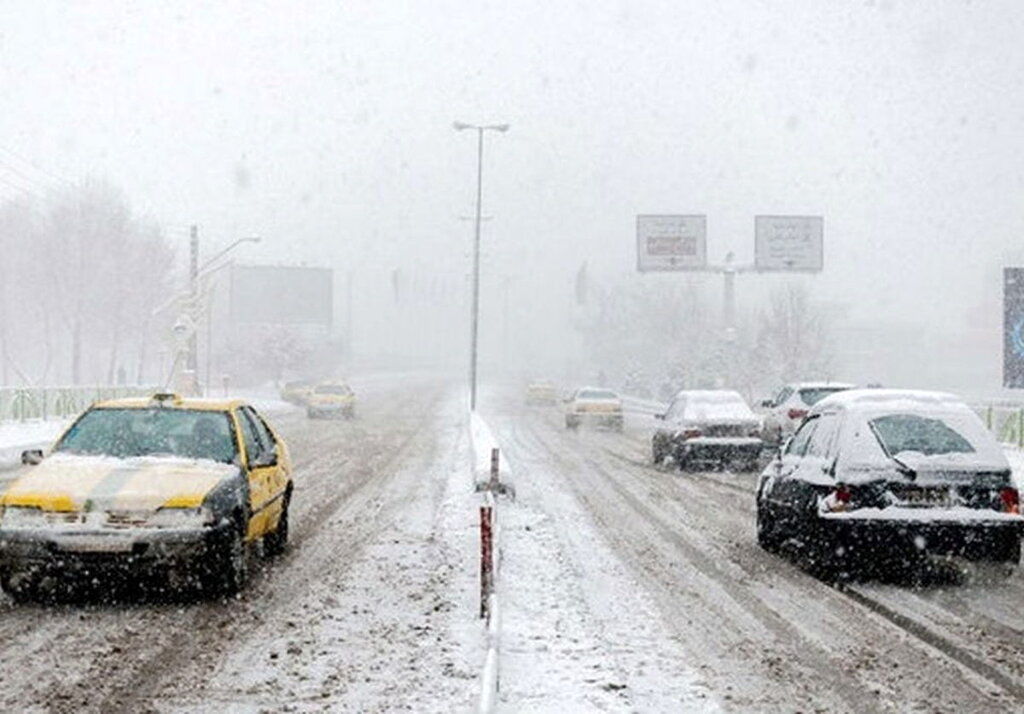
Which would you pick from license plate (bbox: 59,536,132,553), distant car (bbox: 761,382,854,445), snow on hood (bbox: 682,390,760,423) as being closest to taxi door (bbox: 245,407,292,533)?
license plate (bbox: 59,536,132,553)

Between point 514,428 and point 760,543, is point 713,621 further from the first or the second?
point 514,428

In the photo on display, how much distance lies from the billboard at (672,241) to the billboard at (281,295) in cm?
4058

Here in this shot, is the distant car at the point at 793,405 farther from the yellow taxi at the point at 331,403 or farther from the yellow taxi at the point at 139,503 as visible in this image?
the yellow taxi at the point at 331,403

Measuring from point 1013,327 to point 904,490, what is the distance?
67.4 feet

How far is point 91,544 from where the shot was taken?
29.4 feet

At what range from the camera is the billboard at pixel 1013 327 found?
2911cm

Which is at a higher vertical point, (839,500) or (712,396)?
(712,396)

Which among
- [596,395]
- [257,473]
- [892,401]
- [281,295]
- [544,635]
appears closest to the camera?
[544,635]

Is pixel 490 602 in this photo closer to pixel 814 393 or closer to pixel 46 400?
pixel 814 393

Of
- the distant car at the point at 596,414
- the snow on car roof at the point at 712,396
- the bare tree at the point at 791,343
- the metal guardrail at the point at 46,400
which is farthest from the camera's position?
the bare tree at the point at 791,343

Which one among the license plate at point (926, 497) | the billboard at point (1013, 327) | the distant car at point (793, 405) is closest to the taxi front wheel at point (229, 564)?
the license plate at point (926, 497)

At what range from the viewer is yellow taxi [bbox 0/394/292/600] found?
9.03 metres

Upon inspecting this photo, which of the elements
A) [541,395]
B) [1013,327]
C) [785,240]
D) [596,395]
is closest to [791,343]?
[541,395]

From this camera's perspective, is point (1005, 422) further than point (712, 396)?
Yes
